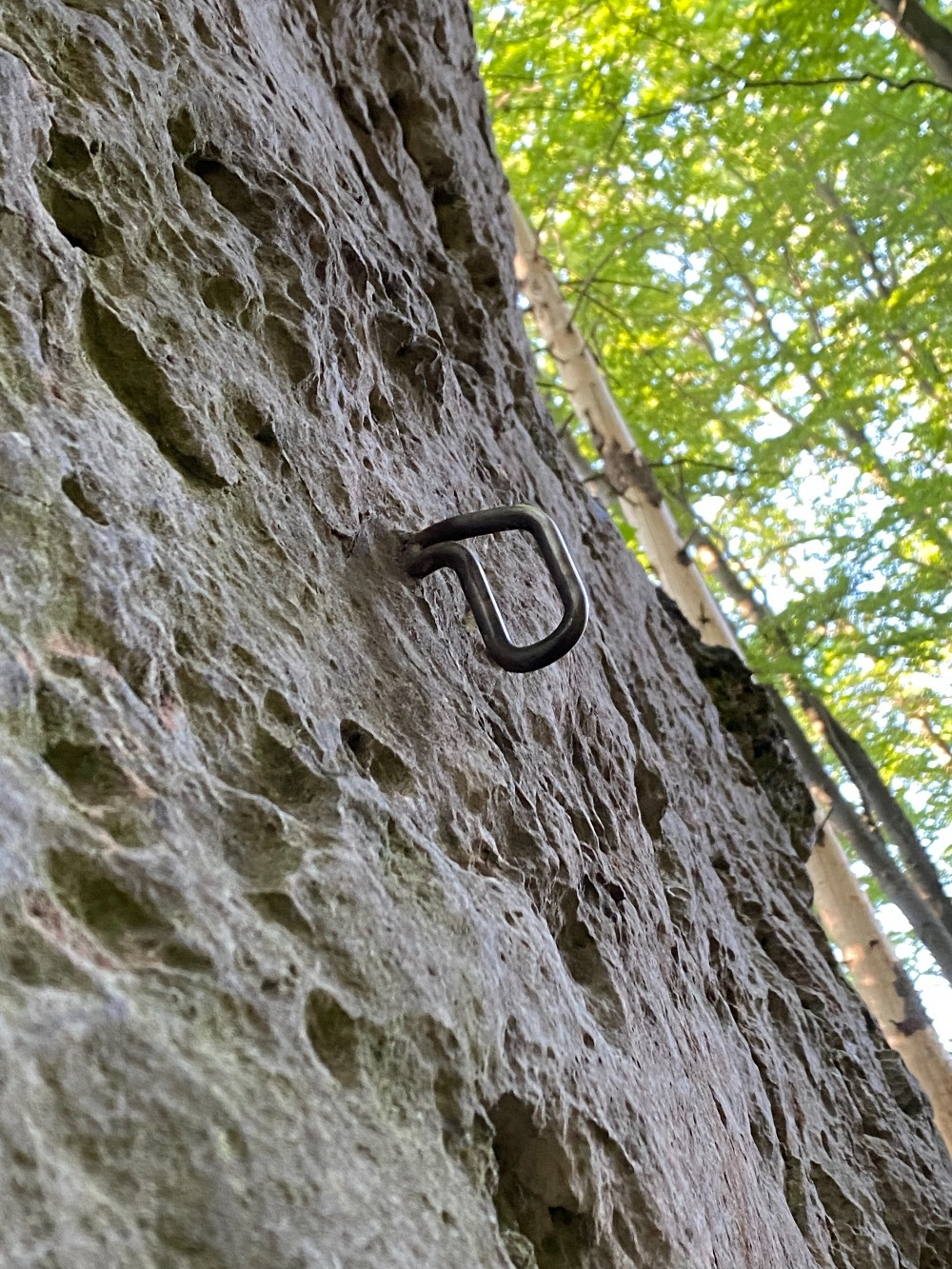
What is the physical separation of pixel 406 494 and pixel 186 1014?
3.23 feet

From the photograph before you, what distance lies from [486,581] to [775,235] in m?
5.27

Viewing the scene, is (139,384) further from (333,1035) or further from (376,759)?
(333,1035)

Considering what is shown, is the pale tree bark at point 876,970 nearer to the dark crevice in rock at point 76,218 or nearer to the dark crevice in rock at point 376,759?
the dark crevice in rock at point 376,759

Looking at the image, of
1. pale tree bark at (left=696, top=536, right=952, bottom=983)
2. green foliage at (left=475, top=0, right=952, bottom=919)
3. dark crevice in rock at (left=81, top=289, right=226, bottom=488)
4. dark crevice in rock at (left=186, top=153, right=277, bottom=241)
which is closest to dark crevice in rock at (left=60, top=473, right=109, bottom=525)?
dark crevice in rock at (left=81, top=289, right=226, bottom=488)

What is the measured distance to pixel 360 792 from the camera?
1.01 meters

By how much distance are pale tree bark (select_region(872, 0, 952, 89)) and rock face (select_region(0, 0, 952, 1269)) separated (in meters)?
2.73

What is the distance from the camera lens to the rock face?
2.21 ft

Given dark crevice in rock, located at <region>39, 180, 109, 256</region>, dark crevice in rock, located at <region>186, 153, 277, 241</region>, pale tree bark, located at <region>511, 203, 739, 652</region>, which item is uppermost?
pale tree bark, located at <region>511, 203, 739, 652</region>

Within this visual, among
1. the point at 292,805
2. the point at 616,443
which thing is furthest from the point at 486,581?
the point at 616,443

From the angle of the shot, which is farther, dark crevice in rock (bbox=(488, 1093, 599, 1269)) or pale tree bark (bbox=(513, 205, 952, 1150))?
pale tree bark (bbox=(513, 205, 952, 1150))

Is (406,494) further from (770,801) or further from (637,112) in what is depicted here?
(637,112)

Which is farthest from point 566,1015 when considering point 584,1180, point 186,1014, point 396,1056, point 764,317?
point 764,317

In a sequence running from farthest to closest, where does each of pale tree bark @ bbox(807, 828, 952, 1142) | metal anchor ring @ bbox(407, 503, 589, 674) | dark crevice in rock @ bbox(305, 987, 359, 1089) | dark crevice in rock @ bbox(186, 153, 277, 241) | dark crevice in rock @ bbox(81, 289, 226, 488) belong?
pale tree bark @ bbox(807, 828, 952, 1142) → dark crevice in rock @ bbox(186, 153, 277, 241) → metal anchor ring @ bbox(407, 503, 589, 674) → dark crevice in rock @ bbox(81, 289, 226, 488) → dark crevice in rock @ bbox(305, 987, 359, 1089)

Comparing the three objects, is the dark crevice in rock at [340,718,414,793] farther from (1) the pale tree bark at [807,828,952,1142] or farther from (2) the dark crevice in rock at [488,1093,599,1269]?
(1) the pale tree bark at [807,828,952,1142]
